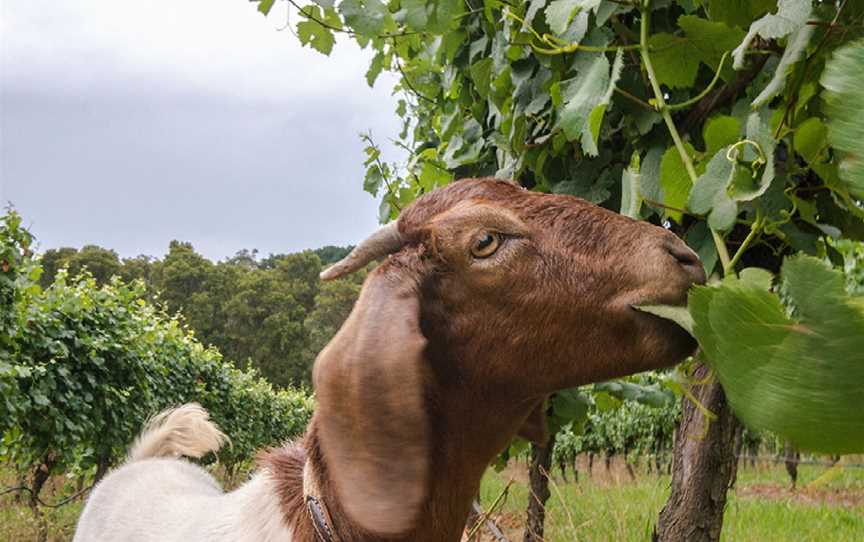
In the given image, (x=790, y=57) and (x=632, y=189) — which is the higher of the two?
(x=790, y=57)

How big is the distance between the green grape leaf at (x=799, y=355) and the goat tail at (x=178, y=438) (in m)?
4.64

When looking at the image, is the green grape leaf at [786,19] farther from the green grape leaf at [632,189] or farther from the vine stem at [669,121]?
the green grape leaf at [632,189]

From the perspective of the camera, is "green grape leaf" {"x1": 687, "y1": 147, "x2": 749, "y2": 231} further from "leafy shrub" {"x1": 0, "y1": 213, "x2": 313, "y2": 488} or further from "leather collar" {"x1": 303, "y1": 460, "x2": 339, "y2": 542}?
"leafy shrub" {"x1": 0, "y1": 213, "x2": 313, "y2": 488}

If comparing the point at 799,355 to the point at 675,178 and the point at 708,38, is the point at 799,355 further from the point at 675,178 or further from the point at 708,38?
the point at 708,38

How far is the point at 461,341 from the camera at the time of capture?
69.9 inches

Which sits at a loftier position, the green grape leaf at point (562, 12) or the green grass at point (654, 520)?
the green grape leaf at point (562, 12)

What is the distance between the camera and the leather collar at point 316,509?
183cm

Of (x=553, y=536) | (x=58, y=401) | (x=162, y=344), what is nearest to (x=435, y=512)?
(x=553, y=536)

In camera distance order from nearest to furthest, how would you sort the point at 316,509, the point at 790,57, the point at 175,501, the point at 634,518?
the point at 790,57 → the point at 316,509 → the point at 175,501 → the point at 634,518

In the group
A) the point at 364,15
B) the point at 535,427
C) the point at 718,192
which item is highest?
the point at 364,15

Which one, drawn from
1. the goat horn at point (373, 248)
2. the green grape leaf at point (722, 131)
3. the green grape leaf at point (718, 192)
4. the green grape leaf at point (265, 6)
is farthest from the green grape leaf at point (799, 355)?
the green grape leaf at point (265, 6)

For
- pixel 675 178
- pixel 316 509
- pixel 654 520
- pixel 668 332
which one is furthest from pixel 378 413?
pixel 654 520

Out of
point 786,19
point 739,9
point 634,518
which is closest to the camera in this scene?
point 786,19

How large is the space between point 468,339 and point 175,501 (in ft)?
7.19
